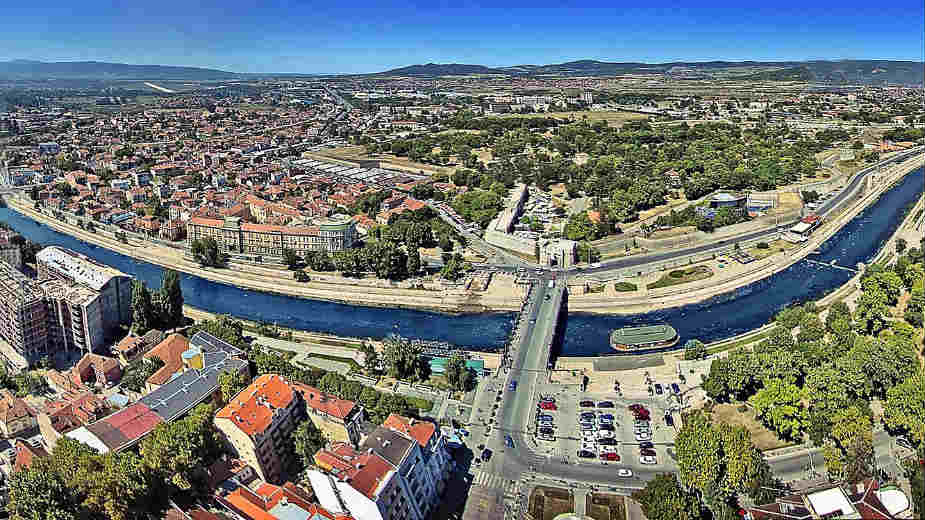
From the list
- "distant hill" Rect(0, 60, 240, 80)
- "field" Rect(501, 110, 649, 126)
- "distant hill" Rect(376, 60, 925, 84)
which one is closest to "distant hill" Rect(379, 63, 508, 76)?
"distant hill" Rect(376, 60, 925, 84)

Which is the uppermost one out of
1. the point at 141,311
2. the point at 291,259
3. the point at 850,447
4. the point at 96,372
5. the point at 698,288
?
the point at 291,259

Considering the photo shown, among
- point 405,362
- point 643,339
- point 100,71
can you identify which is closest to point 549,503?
point 405,362

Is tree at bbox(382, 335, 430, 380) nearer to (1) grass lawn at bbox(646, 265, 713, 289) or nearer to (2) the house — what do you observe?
(2) the house

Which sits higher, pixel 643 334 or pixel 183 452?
pixel 183 452

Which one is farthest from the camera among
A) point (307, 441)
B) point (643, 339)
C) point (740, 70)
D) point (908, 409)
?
point (740, 70)

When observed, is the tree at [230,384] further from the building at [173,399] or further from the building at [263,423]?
the building at [263,423]

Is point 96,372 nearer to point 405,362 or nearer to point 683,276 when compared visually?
point 405,362

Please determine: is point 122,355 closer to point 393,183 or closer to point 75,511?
point 75,511
